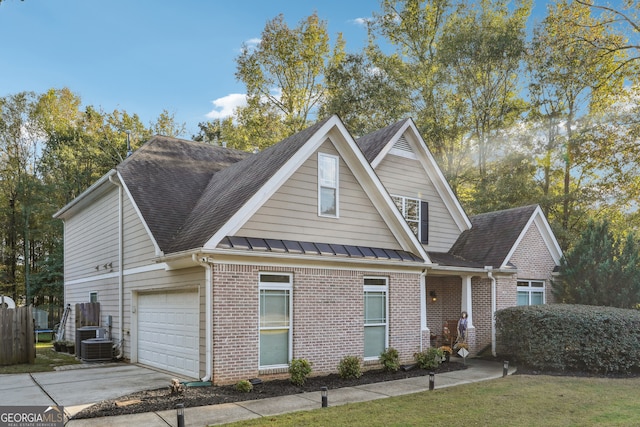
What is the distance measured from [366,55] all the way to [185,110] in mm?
14901

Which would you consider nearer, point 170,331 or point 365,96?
point 170,331

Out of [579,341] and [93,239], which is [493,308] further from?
[93,239]

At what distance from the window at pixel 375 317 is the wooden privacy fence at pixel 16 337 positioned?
9.72 meters

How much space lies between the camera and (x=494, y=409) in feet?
30.2

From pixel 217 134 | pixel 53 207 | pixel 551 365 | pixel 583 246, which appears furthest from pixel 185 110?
pixel 551 365

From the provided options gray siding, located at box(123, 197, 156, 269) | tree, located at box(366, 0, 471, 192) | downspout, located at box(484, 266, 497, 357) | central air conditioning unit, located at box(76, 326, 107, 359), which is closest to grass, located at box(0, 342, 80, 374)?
central air conditioning unit, located at box(76, 326, 107, 359)

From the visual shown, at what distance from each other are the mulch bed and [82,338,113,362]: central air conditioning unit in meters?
5.50

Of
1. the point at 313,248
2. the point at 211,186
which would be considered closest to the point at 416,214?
the point at 313,248

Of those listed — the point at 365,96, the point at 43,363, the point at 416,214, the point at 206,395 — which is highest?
the point at 365,96

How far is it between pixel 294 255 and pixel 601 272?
11751 millimetres

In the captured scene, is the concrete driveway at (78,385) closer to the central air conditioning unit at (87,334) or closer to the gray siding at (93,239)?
the central air conditioning unit at (87,334)

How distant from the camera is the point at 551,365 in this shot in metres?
14.2

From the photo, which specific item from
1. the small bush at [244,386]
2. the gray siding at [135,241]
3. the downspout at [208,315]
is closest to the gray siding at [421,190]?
the gray siding at [135,241]

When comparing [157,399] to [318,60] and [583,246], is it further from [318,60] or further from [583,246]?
[318,60]
